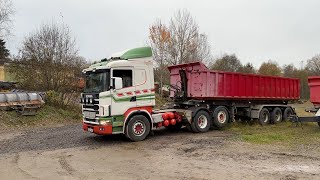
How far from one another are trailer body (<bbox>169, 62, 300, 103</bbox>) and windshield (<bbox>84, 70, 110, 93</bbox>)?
420 cm

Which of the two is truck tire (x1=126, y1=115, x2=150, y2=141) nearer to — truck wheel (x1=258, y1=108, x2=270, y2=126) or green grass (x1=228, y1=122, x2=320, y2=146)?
green grass (x1=228, y1=122, x2=320, y2=146)

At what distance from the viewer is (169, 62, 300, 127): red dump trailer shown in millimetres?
14352

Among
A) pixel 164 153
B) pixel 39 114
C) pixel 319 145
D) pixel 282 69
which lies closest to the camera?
pixel 164 153

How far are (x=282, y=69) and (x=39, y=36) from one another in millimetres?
59377

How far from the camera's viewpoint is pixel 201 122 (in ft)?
47.7

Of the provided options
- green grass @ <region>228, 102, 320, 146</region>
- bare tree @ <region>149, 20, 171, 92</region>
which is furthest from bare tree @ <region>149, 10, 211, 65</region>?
green grass @ <region>228, 102, 320, 146</region>

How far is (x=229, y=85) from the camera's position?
15.1 m

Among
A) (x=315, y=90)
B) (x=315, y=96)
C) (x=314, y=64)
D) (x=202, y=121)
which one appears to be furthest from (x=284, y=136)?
(x=314, y=64)

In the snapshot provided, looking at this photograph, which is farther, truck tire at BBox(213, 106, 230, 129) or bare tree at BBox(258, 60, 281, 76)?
bare tree at BBox(258, 60, 281, 76)

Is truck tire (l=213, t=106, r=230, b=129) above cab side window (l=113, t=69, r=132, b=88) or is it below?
below

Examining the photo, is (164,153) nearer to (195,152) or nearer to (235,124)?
(195,152)

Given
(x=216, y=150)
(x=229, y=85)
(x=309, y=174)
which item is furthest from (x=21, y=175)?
(x=229, y=85)

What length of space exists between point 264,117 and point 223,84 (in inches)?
154

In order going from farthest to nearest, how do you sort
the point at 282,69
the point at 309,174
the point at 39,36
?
the point at 282,69
the point at 39,36
the point at 309,174
